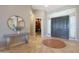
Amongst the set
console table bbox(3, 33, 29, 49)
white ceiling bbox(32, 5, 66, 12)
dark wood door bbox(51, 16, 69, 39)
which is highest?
white ceiling bbox(32, 5, 66, 12)

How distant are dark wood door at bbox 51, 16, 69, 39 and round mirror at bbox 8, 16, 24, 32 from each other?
2.10 feet

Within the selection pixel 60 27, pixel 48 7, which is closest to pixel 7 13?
pixel 48 7

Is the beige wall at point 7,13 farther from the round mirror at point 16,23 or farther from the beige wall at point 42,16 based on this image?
the beige wall at point 42,16

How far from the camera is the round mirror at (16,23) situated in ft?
6.68

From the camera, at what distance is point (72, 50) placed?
6.64ft

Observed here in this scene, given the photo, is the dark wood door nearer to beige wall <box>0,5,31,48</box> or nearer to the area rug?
the area rug

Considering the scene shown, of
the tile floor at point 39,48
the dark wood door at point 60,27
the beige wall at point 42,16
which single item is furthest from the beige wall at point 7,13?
the dark wood door at point 60,27

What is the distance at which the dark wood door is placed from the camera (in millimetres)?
2074

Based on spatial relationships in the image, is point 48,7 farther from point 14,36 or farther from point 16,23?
point 14,36

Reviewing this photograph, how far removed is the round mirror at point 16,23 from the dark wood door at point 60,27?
0.64 meters

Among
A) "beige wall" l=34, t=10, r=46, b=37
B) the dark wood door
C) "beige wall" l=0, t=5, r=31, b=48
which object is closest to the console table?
"beige wall" l=0, t=5, r=31, b=48
